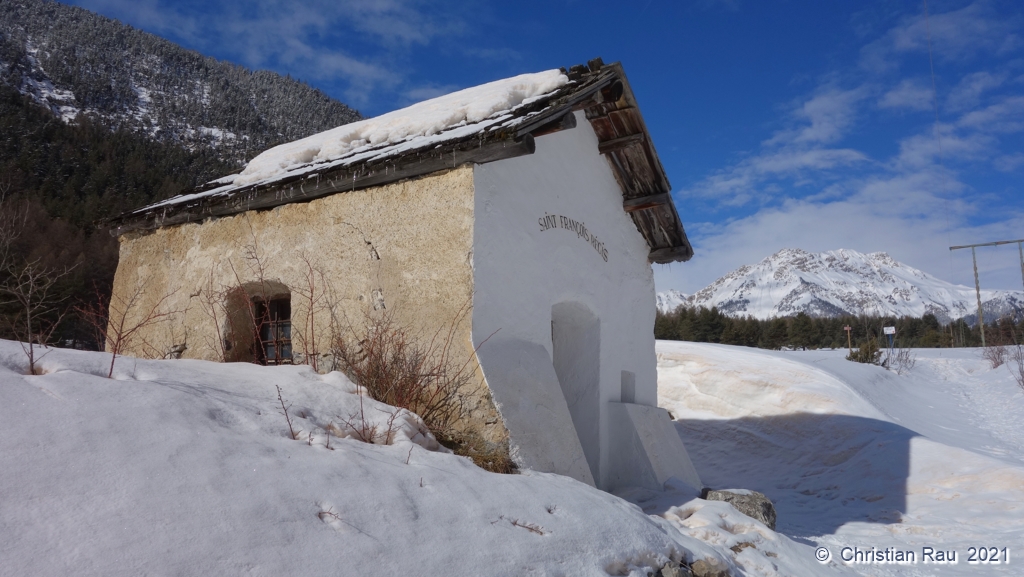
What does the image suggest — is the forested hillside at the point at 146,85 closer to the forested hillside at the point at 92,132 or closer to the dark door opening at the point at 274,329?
the forested hillside at the point at 92,132

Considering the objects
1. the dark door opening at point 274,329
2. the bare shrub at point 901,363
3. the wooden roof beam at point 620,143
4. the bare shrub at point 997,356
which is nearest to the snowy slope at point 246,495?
the dark door opening at point 274,329

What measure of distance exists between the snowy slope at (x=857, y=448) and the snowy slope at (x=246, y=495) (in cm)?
262

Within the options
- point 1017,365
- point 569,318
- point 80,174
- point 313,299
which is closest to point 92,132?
point 80,174

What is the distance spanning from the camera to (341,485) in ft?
9.59

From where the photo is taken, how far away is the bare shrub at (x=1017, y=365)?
62.1ft

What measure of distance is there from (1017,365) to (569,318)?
23.0 metres


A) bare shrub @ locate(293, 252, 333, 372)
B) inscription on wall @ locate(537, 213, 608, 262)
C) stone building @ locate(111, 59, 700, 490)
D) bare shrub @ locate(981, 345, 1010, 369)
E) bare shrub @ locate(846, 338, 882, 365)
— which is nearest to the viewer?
stone building @ locate(111, 59, 700, 490)

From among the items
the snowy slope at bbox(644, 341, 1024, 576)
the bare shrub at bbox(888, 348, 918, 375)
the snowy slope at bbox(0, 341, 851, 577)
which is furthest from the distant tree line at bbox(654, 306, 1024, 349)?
the snowy slope at bbox(0, 341, 851, 577)

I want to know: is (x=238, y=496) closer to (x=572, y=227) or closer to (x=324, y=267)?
(x=324, y=267)

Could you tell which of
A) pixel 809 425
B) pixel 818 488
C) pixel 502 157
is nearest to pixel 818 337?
pixel 809 425

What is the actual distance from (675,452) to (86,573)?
257 inches

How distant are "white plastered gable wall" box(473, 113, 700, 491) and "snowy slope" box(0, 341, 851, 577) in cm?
109

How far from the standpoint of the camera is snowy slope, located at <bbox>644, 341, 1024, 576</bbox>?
717cm

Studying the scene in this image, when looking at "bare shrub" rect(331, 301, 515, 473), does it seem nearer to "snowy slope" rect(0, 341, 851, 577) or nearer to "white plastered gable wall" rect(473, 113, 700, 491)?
"white plastered gable wall" rect(473, 113, 700, 491)
